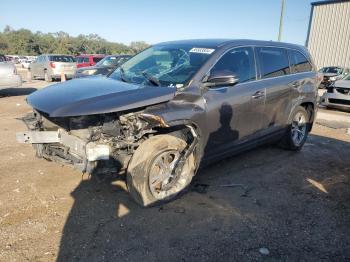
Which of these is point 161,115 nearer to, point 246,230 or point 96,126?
point 96,126

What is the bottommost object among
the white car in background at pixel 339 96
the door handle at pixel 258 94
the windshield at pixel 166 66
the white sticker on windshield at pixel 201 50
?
the white car in background at pixel 339 96

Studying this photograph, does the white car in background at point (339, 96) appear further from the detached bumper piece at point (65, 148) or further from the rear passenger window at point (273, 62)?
the detached bumper piece at point (65, 148)

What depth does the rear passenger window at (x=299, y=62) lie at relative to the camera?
18.7 feet

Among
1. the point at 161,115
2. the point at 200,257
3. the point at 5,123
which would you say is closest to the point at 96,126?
the point at 161,115

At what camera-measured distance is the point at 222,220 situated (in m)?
3.52

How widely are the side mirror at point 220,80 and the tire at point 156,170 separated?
773 mm

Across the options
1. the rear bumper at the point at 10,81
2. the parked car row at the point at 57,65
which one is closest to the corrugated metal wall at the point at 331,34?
the parked car row at the point at 57,65

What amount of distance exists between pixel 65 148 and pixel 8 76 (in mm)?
9133

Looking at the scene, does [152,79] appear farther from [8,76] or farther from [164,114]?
[8,76]

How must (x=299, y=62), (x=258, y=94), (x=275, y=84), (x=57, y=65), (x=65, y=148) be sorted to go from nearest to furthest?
(x=65, y=148), (x=258, y=94), (x=275, y=84), (x=299, y=62), (x=57, y=65)

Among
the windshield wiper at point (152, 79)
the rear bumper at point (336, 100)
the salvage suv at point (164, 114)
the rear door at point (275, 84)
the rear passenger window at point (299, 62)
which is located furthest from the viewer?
the rear bumper at point (336, 100)

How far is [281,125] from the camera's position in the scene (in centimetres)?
537

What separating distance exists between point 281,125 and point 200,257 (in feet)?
10.4

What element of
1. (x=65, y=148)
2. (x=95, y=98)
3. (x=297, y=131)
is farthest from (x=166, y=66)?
(x=297, y=131)
